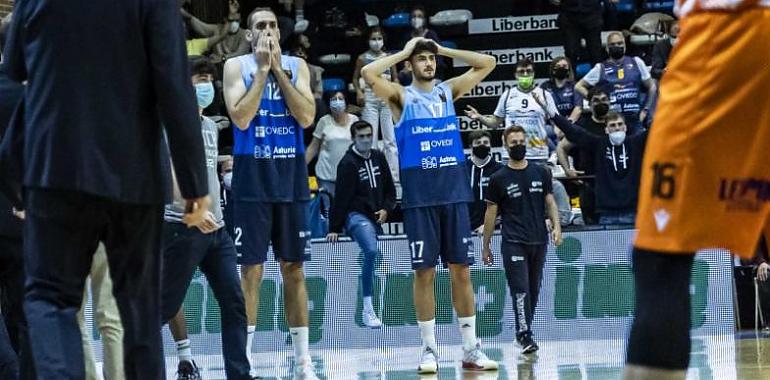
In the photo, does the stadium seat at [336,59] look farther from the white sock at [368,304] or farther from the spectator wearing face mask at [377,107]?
the white sock at [368,304]

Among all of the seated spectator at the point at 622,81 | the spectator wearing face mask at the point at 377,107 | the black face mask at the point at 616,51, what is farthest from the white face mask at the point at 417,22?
the black face mask at the point at 616,51

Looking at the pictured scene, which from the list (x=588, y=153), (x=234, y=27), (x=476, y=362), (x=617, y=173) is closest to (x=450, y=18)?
(x=234, y=27)

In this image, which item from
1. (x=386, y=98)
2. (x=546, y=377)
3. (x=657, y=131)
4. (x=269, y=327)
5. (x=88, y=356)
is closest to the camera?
(x=657, y=131)

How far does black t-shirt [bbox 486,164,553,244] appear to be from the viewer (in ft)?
42.2

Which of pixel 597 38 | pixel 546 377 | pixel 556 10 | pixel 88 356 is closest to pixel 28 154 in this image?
pixel 88 356

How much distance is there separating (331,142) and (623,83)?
3.65 metres

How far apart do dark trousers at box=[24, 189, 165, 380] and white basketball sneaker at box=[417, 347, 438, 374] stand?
5.36m

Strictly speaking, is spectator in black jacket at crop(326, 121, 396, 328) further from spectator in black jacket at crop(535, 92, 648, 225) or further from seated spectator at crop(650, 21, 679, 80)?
seated spectator at crop(650, 21, 679, 80)

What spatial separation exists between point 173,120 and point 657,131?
198cm

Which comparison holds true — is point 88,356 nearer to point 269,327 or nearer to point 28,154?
point 28,154

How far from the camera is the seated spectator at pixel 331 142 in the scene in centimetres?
1759

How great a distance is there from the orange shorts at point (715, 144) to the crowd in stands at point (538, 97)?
29.2 ft

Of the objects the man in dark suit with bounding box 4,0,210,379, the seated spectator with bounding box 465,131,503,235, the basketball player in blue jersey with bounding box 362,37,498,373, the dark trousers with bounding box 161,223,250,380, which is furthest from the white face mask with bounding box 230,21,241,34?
the man in dark suit with bounding box 4,0,210,379

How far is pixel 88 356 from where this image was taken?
21.9 feet
